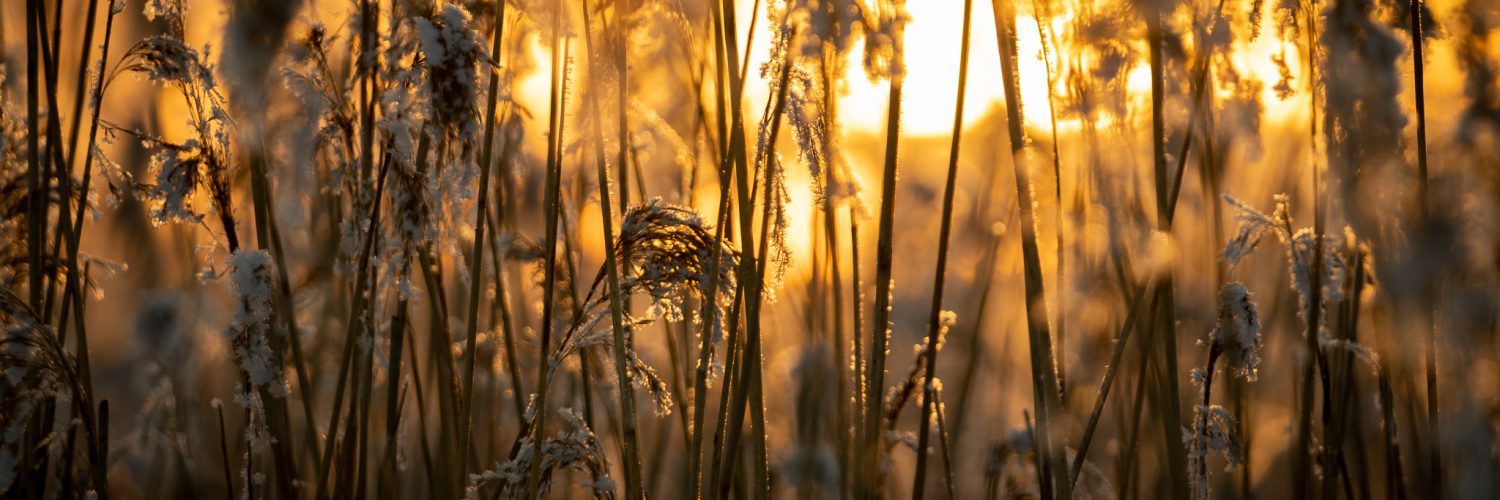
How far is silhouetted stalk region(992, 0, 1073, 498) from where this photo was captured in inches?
37.3

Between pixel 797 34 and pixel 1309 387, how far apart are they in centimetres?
105

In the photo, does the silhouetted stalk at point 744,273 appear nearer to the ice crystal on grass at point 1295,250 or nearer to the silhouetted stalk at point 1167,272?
the silhouetted stalk at point 1167,272

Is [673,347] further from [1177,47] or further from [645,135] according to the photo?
[1177,47]

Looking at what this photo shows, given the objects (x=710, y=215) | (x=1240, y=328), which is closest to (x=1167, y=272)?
(x=1240, y=328)

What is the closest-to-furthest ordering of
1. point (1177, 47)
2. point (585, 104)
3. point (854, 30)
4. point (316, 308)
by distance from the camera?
1. point (854, 30)
2. point (585, 104)
3. point (1177, 47)
4. point (316, 308)

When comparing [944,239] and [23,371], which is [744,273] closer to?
[944,239]

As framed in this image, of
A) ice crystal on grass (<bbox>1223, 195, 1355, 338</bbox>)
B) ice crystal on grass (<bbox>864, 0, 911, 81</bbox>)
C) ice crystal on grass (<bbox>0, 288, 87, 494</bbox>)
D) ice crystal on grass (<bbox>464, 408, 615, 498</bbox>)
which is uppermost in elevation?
ice crystal on grass (<bbox>864, 0, 911, 81</bbox>)

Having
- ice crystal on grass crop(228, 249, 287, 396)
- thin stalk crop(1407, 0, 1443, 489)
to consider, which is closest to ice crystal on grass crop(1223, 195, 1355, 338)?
thin stalk crop(1407, 0, 1443, 489)

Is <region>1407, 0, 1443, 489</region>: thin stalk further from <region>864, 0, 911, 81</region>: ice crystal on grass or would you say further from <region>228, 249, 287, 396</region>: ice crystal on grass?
<region>228, 249, 287, 396</region>: ice crystal on grass

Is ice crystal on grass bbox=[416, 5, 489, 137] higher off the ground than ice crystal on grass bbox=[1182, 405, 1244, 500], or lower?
higher

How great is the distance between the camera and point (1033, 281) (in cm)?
99

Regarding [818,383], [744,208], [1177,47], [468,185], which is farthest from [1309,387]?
[468,185]

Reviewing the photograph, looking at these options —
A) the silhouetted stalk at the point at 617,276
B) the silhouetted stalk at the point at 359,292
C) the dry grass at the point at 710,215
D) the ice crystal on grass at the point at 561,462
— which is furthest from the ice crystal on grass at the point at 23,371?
the silhouetted stalk at the point at 617,276

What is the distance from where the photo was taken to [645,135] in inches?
62.1
